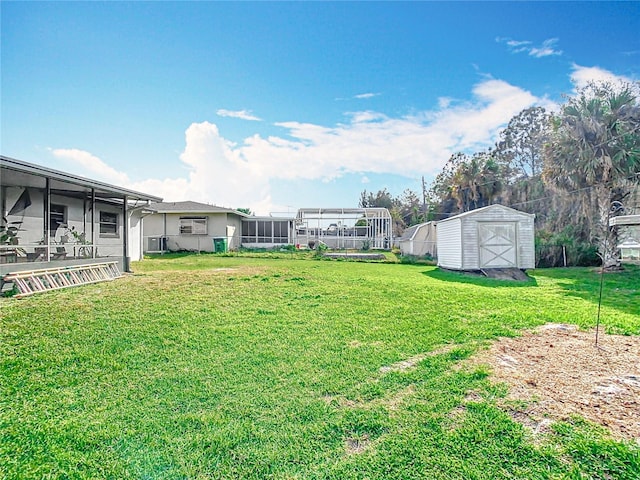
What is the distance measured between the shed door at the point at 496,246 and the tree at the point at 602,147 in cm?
366

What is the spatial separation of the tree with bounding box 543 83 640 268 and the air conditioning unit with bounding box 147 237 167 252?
22.5 m

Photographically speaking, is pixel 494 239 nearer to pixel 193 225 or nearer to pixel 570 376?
pixel 570 376

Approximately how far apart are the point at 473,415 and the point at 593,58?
1723 cm

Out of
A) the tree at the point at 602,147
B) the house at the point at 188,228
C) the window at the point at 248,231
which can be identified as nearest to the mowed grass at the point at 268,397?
the tree at the point at 602,147

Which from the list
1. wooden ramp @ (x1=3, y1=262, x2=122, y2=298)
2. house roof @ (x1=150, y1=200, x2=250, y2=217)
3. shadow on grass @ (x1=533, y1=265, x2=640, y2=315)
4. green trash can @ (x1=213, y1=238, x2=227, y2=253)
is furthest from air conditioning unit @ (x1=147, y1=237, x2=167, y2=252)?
shadow on grass @ (x1=533, y1=265, x2=640, y2=315)

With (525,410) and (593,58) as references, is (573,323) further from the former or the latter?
(593,58)

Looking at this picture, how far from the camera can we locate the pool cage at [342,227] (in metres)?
26.3

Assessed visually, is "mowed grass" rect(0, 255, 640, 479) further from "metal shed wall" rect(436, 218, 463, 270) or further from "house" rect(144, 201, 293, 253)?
"house" rect(144, 201, 293, 253)

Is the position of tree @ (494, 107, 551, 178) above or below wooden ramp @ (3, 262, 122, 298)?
above

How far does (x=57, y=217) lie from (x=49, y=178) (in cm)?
387

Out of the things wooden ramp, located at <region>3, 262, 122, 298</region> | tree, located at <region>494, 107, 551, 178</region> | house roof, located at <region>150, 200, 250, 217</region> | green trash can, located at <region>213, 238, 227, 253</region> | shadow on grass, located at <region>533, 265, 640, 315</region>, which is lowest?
shadow on grass, located at <region>533, 265, 640, 315</region>

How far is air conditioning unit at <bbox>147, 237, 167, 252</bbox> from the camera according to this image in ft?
69.1

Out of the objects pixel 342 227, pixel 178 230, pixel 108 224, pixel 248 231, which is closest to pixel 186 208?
pixel 178 230

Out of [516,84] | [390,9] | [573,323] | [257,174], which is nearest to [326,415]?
[573,323]
